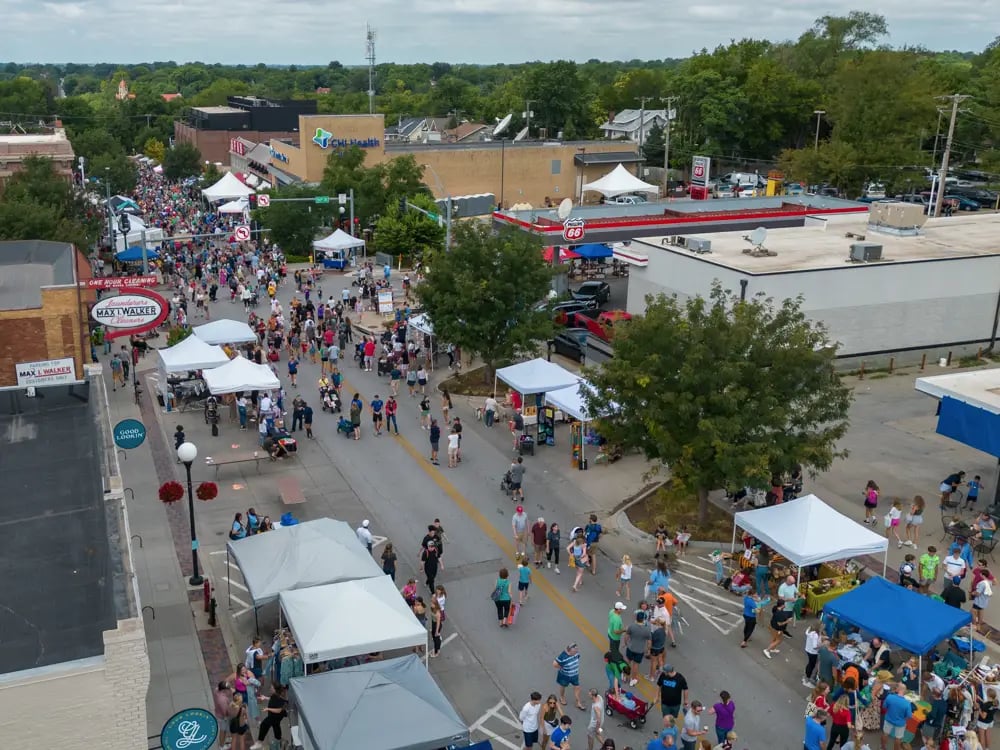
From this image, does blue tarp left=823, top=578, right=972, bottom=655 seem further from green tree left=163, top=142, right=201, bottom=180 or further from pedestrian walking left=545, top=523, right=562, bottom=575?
green tree left=163, top=142, right=201, bottom=180

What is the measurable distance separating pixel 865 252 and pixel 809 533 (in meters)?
19.2

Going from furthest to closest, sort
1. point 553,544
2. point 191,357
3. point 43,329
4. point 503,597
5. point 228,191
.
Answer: point 228,191 < point 191,357 < point 43,329 < point 553,544 < point 503,597

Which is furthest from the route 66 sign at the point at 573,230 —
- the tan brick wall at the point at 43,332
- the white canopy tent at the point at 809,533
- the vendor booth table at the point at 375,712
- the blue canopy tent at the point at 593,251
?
the vendor booth table at the point at 375,712

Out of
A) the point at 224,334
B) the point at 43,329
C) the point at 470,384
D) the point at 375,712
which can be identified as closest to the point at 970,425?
the point at 470,384

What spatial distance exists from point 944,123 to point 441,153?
48335mm

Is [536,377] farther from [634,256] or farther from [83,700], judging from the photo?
[83,700]

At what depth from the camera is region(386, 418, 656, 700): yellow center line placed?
17.8 meters

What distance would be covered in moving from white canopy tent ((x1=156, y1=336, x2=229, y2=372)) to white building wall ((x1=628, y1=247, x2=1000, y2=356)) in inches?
646

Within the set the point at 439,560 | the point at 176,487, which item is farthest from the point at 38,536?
the point at 439,560

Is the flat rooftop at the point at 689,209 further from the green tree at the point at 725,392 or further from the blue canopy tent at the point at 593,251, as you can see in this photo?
the green tree at the point at 725,392

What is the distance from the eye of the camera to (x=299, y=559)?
1750 centimetres

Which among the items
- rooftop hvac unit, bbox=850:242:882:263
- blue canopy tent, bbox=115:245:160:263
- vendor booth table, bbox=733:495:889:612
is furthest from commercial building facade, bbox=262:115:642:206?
vendor booth table, bbox=733:495:889:612

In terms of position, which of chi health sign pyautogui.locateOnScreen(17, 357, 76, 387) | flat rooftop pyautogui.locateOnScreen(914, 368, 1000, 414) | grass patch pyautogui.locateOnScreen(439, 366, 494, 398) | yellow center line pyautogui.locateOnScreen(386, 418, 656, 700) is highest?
chi health sign pyautogui.locateOnScreen(17, 357, 76, 387)

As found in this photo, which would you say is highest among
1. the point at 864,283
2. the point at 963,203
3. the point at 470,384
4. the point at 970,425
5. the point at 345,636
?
the point at 864,283
